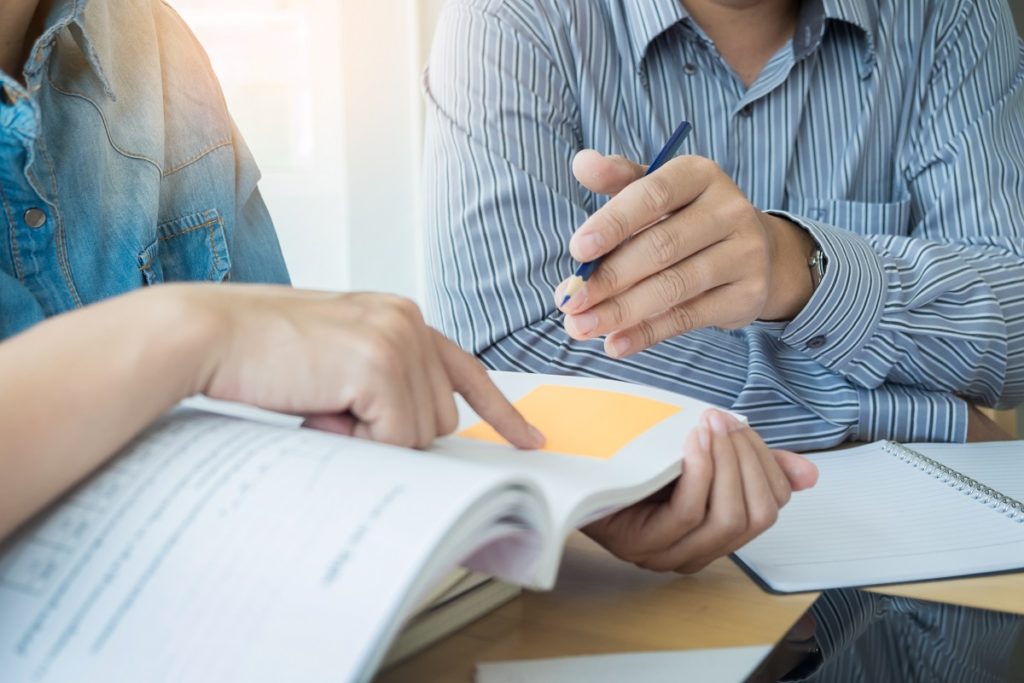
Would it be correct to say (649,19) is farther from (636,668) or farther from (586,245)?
(636,668)

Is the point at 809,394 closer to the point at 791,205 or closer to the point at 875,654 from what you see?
the point at 791,205

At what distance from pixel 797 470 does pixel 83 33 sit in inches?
28.4

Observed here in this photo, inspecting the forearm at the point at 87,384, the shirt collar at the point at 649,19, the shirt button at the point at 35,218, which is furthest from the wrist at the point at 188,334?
the shirt collar at the point at 649,19

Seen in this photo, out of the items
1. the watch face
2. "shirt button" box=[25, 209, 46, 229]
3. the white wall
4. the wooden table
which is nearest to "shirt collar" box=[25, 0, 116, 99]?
"shirt button" box=[25, 209, 46, 229]

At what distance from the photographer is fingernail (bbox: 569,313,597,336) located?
31.3 inches

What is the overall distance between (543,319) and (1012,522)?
1.62 feet

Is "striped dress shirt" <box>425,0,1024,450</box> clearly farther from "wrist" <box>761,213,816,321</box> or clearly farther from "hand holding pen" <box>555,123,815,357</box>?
"hand holding pen" <box>555,123,815,357</box>

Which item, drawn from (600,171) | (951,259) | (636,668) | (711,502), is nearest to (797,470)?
(711,502)

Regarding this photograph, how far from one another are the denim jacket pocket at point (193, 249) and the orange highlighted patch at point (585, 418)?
451 mm

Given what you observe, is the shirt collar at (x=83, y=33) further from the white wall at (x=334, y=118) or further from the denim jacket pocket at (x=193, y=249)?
the white wall at (x=334, y=118)

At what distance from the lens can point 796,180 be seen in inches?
50.4

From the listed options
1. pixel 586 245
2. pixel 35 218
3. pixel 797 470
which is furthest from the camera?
pixel 35 218

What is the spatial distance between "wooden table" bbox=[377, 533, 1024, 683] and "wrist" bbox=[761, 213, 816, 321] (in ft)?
1.24

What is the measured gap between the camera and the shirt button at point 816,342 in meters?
1.01
